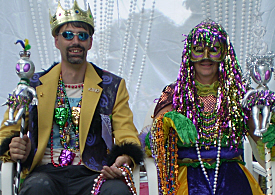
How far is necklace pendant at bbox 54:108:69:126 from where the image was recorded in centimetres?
270

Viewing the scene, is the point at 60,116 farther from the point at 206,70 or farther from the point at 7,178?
the point at 206,70

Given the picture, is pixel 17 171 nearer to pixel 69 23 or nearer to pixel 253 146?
pixel 69 23

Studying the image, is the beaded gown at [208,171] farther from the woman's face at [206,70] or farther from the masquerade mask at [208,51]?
the masquerade mask at [208,51]

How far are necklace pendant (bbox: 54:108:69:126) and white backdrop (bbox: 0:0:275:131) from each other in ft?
4.07

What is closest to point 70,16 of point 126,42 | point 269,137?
point 126,42

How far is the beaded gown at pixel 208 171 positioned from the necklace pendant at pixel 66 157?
52 cm

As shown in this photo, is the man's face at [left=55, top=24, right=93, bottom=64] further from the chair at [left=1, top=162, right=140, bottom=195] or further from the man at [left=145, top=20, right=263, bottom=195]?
the chair at [left=1, top=162, right=140, bottom=195]

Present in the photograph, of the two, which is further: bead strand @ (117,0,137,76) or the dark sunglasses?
bead strand @ (117,0,137,76)

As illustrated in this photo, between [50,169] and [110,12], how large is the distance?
1.83 m

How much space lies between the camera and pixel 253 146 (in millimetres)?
2832

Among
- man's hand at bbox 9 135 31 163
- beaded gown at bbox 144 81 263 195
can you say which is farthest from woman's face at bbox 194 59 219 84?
man's hand at bbox 9 135 31 163

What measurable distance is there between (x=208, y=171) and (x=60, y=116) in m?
1.09

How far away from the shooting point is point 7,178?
244 centimetres

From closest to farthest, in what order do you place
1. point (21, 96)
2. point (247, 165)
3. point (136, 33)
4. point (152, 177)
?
1. point (21, 96)
2. point (152, 177)
3. point (247, 165)
4. point (136, 33)
